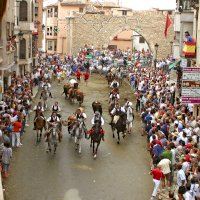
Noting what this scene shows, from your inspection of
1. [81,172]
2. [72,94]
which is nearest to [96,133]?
[81,172]

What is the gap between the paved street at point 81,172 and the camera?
15.4 m

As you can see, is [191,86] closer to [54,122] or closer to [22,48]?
[54,122]

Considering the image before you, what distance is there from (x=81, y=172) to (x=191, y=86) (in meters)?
5.11

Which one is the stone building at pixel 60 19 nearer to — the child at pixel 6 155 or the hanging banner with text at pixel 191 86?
the hanging banner with text at pixel 191 86

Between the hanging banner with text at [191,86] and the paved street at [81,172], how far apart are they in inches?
126

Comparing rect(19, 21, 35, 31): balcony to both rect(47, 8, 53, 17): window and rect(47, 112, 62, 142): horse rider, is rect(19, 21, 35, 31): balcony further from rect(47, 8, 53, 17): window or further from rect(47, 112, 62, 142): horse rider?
rect(47, 8, 53, 17): window

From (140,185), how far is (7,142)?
4.77 metres

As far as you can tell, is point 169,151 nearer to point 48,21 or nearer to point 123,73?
point 123,73

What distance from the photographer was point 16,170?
17.6 metres

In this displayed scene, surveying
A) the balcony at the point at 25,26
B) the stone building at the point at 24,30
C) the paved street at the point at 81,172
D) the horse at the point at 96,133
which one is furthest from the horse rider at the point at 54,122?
the balcony at the point at 25,26

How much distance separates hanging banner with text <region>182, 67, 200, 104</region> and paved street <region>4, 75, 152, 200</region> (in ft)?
10.5

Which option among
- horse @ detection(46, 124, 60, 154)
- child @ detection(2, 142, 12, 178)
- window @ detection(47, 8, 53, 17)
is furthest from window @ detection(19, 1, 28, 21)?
window @ detection(47, 8, 53, 17)

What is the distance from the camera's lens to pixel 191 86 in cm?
1750

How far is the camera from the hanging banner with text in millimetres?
17531
